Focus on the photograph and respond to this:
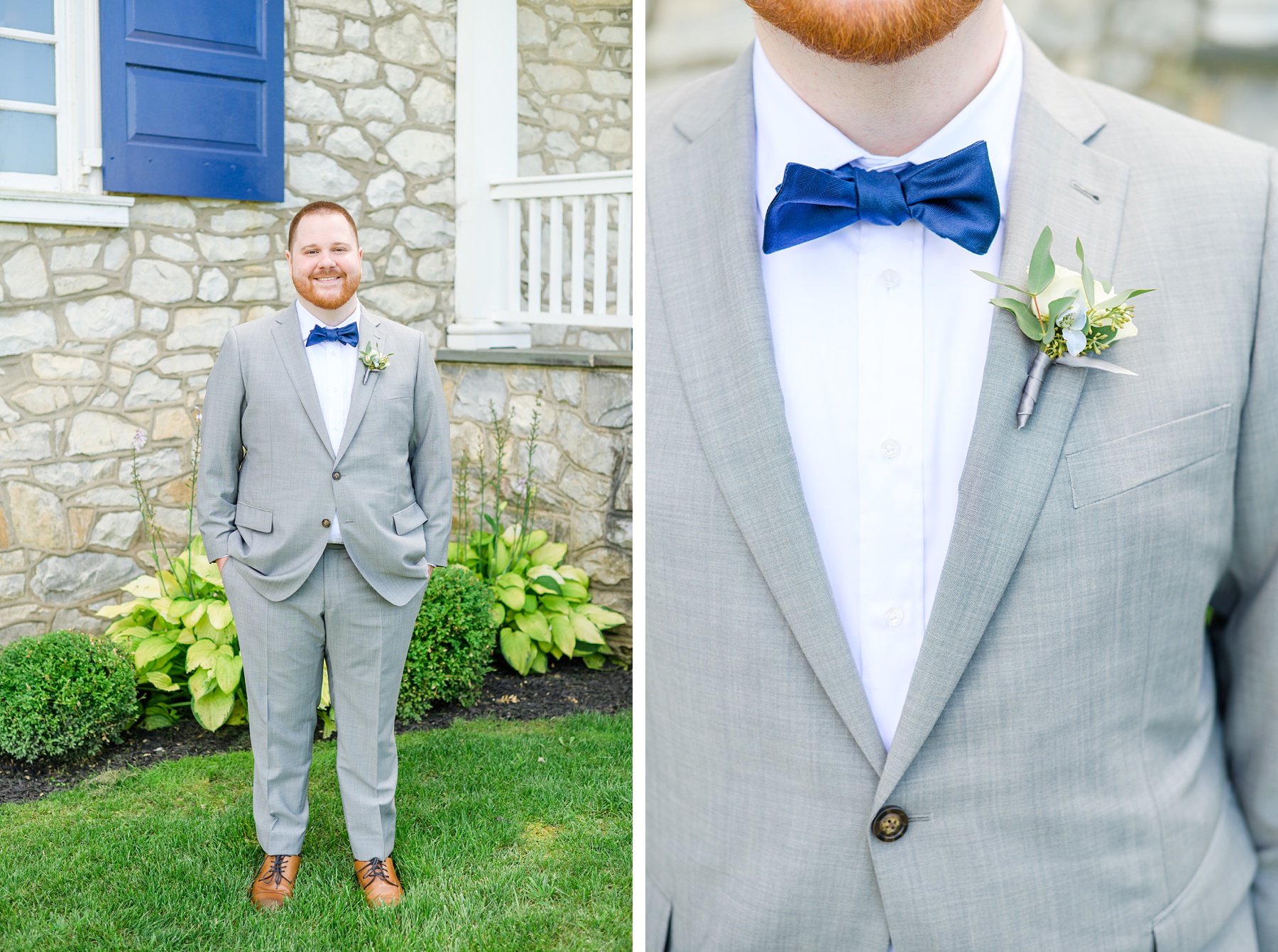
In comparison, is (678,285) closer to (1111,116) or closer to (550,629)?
(1111,116)

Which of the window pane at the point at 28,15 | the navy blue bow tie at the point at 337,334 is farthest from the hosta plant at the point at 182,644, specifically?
the window pane at the point at 28,15

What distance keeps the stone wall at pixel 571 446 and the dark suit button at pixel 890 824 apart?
2926mm

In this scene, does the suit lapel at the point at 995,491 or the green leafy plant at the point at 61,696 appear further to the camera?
the green leafy plant at the point at 61,696

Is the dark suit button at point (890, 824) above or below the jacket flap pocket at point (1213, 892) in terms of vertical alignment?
above

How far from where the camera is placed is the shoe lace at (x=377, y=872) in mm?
2293

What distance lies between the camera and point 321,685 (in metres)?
2.35

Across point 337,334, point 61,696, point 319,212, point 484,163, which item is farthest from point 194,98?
point 61,696

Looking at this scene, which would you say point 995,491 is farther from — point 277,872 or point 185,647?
point 185,647

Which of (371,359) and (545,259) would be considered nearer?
(371,359)

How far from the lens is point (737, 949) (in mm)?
771

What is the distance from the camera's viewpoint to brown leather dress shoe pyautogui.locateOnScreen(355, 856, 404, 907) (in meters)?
2.26

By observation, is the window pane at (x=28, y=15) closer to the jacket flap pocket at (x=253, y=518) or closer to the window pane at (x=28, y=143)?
the window pane at (x=28, y=143)

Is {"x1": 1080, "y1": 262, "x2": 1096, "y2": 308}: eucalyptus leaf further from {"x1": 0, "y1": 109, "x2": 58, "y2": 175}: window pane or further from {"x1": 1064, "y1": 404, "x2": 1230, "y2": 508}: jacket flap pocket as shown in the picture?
{"x1": 0, "y1": 109, "x2": 58, "y2": 175}: window pane

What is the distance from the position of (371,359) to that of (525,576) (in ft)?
4.67
